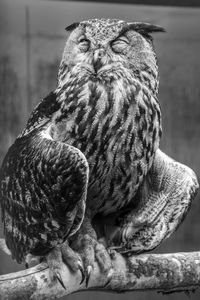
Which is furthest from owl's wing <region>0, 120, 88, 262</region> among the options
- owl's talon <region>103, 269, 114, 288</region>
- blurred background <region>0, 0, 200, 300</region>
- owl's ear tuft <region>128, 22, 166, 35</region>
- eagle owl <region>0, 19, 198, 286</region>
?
blurred background <region>0, 0, 200, 300</region>

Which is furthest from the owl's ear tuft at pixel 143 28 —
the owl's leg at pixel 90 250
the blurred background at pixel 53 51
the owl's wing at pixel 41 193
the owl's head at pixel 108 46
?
the blurred background at pixel 53 51

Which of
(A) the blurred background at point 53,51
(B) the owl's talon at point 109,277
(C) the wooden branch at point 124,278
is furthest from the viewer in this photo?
(A) the blurred background at point 53,51

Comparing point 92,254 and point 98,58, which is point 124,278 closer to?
point 92,254

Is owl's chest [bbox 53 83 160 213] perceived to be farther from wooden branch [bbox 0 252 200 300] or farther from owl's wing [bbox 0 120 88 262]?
wooden branch [bbox 0 252 200 300]

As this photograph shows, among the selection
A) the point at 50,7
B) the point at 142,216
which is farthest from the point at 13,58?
the point at 142,216

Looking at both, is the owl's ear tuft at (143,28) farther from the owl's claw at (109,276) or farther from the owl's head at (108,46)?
the owl's claw at (109,276)
